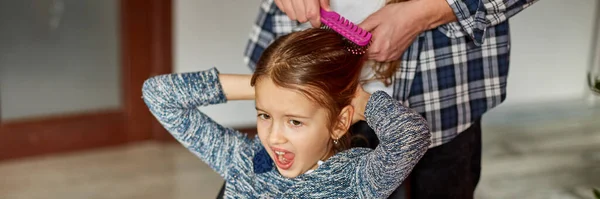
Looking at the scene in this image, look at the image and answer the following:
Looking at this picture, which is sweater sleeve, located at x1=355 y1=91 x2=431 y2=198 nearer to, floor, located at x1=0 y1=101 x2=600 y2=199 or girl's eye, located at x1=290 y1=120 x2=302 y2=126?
girl's eye, located at x1=290 y1=120 x2=302 y2=126

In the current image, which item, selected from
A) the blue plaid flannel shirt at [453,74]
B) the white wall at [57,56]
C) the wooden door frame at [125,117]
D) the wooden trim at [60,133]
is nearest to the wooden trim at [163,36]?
the wooden door frame at [125,117]

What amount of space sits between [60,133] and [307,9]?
2.11m

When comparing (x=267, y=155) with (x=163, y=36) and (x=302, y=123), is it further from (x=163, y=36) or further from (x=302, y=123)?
(x=163, y=36)

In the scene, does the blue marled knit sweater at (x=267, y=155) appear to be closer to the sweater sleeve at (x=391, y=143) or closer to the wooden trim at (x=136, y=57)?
the sweater sleeve at (x=391, y=143)

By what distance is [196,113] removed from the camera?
117 centimetres

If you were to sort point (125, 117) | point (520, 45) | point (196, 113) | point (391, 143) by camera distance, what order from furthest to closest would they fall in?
point (520, 45), point (125, 117), point (196, 113), point (391, 143)

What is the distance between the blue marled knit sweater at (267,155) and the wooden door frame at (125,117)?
170 centimetres

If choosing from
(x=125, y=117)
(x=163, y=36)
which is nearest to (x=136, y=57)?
(x=163, y=36)

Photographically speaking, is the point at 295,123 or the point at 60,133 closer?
the point at 295,123

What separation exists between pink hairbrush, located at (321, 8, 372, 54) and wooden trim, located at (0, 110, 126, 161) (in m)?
2.09

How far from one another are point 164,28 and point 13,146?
0.79 metres

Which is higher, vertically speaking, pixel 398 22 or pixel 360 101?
pixel 398 22

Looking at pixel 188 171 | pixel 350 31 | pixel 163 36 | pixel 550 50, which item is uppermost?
pixel 350 31

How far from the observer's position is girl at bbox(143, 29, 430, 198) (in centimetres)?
99
